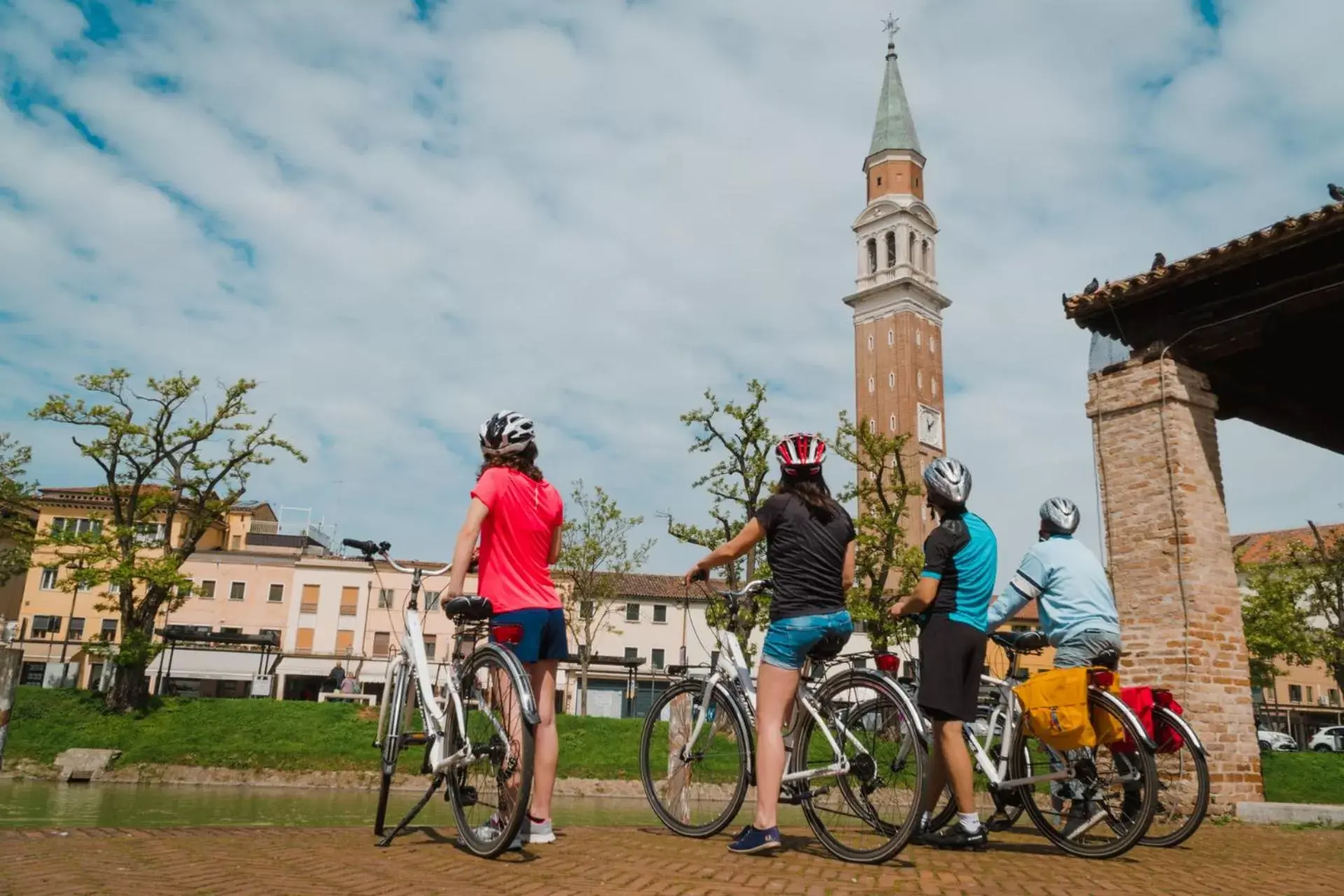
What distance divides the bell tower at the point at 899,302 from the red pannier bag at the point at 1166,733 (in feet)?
203

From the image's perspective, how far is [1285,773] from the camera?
1501cm

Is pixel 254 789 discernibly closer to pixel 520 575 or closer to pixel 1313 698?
pixel 520 575

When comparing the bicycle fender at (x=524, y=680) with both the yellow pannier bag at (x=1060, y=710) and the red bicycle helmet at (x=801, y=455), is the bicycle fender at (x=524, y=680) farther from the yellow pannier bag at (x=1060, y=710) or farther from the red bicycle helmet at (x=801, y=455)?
the yellow pannier bag at (x=1060, y=710)

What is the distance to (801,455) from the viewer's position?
4707 mm

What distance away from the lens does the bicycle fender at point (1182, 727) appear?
5.04 metres

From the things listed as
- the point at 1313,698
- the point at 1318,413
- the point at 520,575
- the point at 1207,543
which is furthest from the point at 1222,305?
the point at 1313,698

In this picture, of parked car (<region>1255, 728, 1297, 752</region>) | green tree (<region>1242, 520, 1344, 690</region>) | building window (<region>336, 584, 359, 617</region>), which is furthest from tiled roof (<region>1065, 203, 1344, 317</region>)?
building window (<region>336, 584, 359, 617</region>)

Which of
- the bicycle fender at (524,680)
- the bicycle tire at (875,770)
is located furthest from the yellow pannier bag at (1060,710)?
the bicycle fender at (524,680)

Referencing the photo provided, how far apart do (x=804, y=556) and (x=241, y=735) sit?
23.4 metres

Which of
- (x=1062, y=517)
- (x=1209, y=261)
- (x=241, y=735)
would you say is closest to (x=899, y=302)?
(x=241, y=735)

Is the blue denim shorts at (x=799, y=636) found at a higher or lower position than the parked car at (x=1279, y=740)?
higher

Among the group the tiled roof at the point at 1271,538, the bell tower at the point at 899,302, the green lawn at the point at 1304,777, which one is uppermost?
the bell tower at the point at 899,302

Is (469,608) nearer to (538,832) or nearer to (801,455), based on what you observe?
(538,832)

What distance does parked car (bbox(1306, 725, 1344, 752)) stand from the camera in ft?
134
